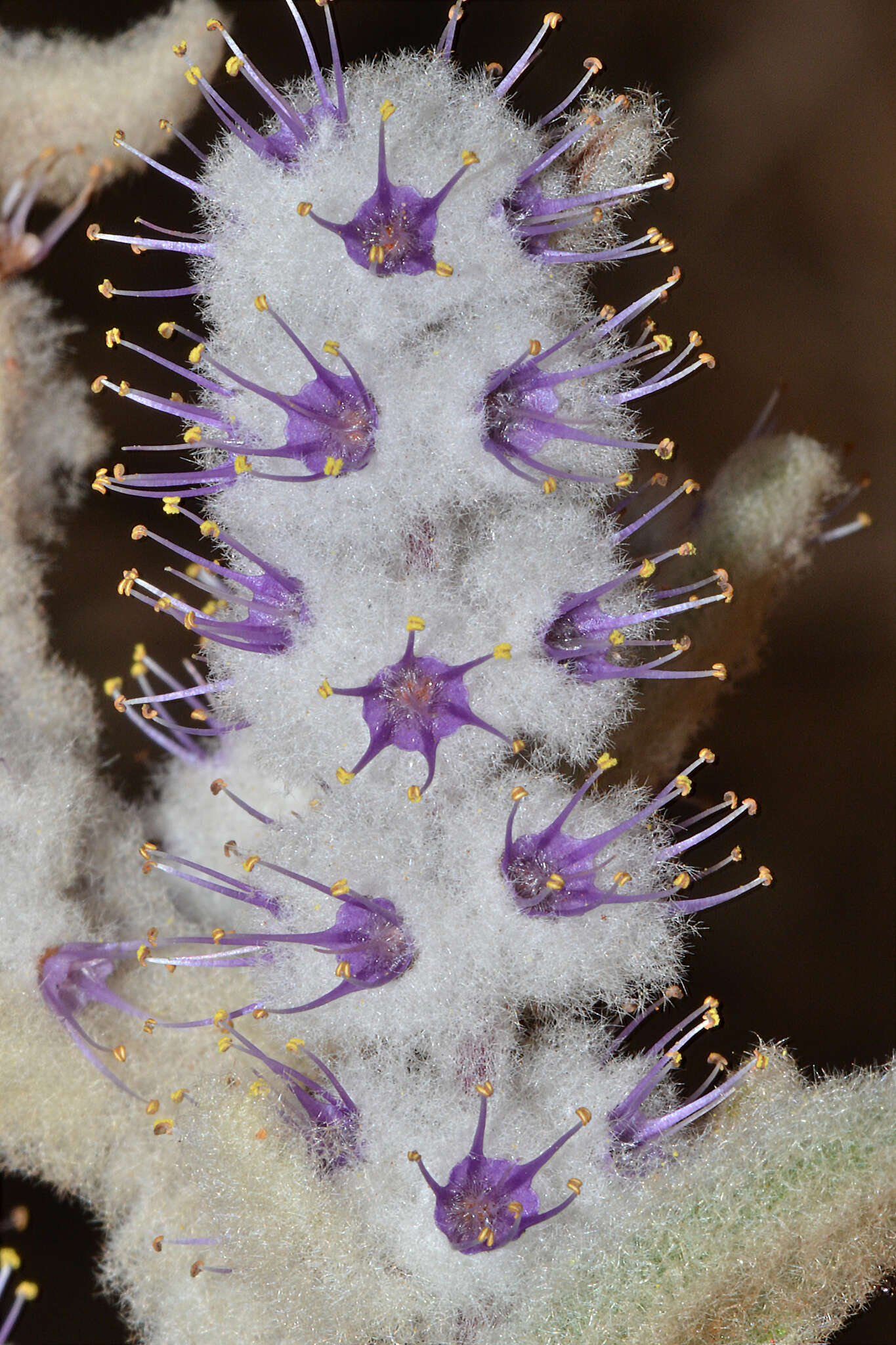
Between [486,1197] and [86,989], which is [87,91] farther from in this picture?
[486,1197]

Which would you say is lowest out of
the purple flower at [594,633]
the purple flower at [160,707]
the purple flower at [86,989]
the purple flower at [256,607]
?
the purple flower at [86,989]

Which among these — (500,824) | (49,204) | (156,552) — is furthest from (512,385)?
(49,204)

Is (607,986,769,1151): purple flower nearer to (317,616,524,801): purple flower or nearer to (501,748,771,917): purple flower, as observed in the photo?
(501,748,771,917): purple flower

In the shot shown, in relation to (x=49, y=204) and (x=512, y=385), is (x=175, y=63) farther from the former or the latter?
(x=512, y=385)

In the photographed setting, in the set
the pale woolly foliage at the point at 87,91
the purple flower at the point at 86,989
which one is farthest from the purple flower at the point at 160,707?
the pale woolly foliage at the point at 87,91

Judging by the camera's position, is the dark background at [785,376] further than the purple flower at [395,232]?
Yes

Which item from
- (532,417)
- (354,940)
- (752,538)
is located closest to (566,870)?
(354,940)

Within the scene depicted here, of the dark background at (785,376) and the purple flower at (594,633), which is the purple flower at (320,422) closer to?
the purple flower at (594,633)
